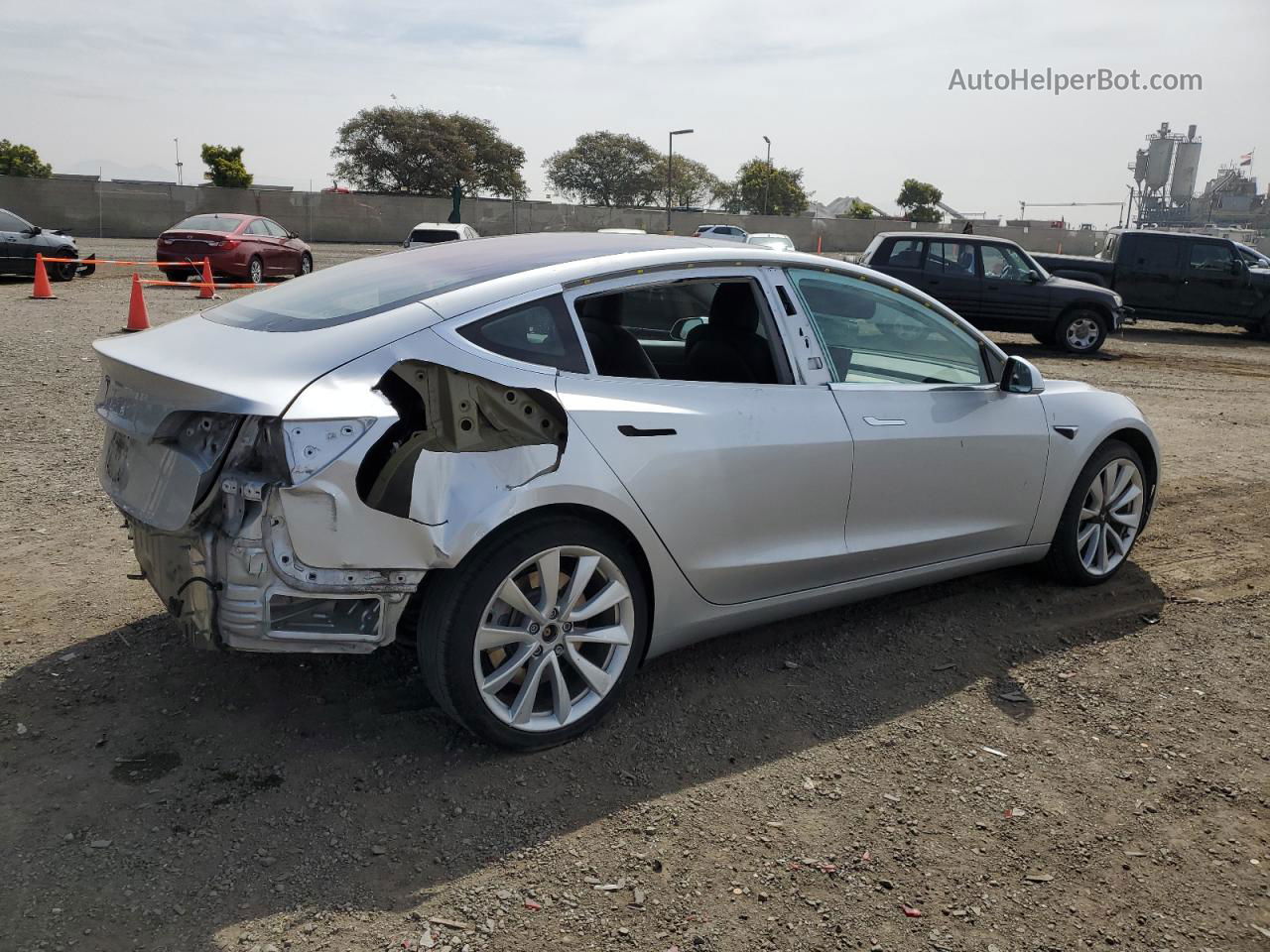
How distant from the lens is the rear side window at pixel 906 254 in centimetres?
1564

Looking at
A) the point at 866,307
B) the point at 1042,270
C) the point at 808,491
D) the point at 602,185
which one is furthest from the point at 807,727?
the point at 602,185

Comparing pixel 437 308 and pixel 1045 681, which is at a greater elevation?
pixel 437 308

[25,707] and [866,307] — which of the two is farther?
[866,307]

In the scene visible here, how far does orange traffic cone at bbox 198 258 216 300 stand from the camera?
1745cm

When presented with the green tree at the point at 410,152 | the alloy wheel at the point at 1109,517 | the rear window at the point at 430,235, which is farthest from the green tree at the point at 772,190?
the alloy wheel at the point at 1109,517

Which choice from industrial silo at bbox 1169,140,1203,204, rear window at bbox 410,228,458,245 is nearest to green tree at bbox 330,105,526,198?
rear window at bbox 410,228,458,245

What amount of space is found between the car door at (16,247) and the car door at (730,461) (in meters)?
17.8

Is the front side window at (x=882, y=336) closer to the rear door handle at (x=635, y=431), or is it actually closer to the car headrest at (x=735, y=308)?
the car headrest at (x=735, y=308)

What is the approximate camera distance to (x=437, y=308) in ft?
11.1

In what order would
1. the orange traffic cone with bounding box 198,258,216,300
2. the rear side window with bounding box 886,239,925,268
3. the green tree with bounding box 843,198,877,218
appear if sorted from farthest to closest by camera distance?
the green tree with bounding box 843,198,877,218 < the orange traffic cone with bounding box 198,258,216,300 < the rear side window with bounding box 886,239,925,268

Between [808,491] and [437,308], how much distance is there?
153 cm

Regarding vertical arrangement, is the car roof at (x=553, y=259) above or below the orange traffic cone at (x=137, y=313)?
above

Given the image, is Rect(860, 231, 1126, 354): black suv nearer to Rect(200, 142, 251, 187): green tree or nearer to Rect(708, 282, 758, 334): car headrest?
Rect(708, 282, 758, 334): car headrest

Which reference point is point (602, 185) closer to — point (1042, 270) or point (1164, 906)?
point (1042, 270)
